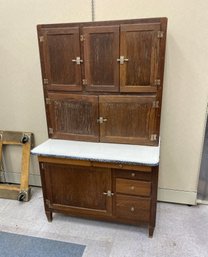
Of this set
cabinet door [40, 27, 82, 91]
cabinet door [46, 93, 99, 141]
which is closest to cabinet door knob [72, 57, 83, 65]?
cabinet door [40, 27, 82, 91]

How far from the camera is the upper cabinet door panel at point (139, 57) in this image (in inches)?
60.6

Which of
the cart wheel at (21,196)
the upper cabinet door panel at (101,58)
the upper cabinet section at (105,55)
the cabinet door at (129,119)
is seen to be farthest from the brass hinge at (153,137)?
the cart wheel at (21,196)

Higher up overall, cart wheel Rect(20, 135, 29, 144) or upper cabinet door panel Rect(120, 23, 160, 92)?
upper cabinet door panel Rect(120, 23, 160, 92)

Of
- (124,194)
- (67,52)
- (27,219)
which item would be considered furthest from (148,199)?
(67,52)

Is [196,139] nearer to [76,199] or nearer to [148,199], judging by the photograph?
[148,199]

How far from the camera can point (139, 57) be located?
1600 mm

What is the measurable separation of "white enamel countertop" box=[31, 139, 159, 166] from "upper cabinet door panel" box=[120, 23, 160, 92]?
459 mm

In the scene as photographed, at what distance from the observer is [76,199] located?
71.4 inches

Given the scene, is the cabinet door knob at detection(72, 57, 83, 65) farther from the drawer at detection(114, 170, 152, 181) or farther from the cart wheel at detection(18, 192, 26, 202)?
the cart wheel at detection(18, 192, 26, 202)

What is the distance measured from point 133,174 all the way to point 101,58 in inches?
35.6

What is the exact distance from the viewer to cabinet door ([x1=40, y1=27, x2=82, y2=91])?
5.49 ft

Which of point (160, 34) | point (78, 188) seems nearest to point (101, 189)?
point (78, 188)

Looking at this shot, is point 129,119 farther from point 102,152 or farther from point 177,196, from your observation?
point 177,196

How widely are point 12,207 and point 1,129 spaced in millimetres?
846
